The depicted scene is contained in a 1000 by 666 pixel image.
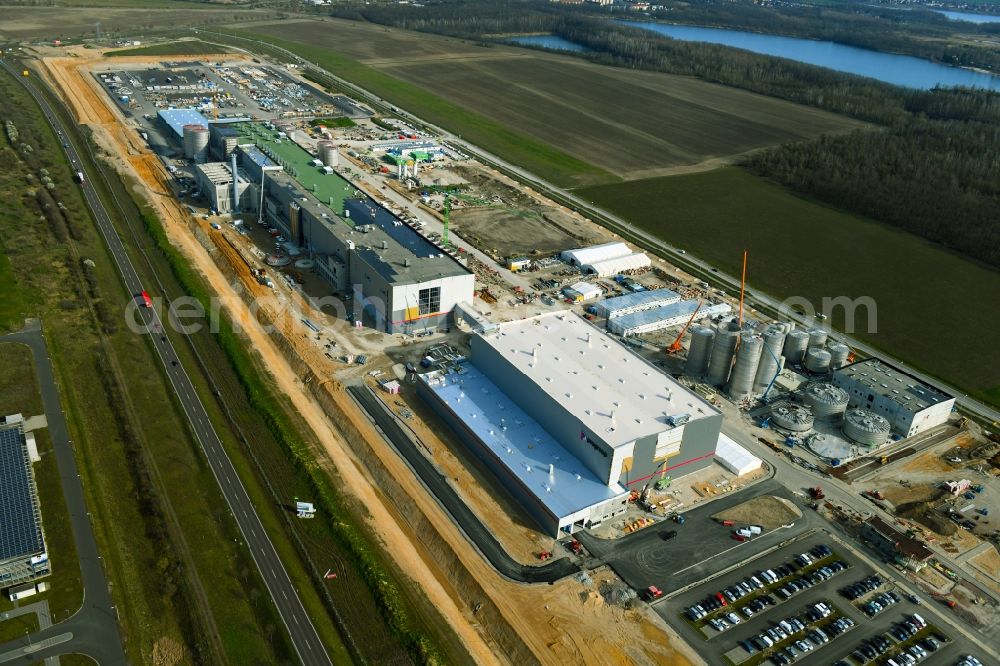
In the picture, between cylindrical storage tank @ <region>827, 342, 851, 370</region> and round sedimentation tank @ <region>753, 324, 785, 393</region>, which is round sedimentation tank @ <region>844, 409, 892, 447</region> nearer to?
round sedimentation tank @ <region>753, 324, 785, 393</region>

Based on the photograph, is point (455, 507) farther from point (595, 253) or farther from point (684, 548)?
point (595, 253)

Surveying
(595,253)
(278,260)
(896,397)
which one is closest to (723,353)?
(896,397)

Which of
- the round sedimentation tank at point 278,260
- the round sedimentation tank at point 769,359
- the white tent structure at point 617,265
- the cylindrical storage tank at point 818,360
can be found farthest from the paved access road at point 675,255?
the round sedimentation tank at point 278,260

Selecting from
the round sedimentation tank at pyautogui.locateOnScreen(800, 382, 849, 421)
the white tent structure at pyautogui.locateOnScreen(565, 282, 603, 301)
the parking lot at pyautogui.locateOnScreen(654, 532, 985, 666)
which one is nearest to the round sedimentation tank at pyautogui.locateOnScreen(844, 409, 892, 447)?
the round sedimentation tank at pyautogui.locateOnScreen(800, 382, 849, 421)

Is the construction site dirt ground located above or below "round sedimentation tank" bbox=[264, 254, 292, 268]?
below

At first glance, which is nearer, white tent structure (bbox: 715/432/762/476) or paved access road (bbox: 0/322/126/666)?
paved access road (bbox: 0/322/126/666)

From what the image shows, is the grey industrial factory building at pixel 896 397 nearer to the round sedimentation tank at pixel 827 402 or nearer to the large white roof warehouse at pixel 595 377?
the round sedimentation tank at pixel 827 402
